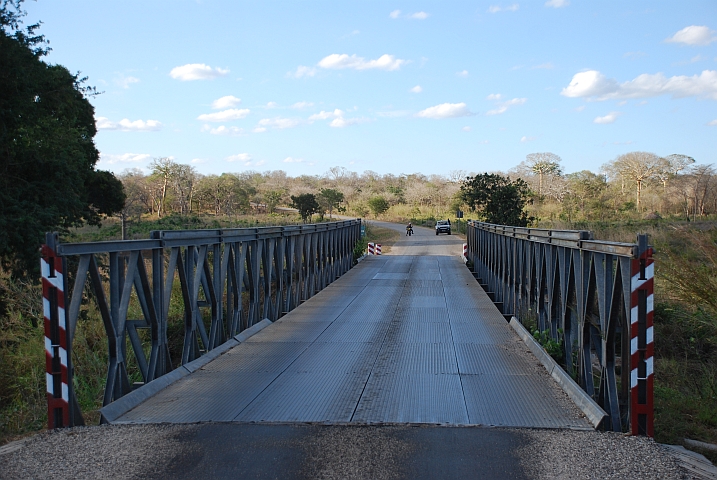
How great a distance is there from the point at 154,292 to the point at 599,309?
4.49m

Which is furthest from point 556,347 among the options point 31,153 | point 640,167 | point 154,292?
point 640,167

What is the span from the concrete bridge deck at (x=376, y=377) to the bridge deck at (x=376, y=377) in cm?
1

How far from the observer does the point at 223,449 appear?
460cm

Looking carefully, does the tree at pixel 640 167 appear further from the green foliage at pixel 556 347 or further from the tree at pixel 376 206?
the green foliage at pixel 556 347

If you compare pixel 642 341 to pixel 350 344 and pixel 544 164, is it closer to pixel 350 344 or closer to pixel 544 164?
pixel 350 344

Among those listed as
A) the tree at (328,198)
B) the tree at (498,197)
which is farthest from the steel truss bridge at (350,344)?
the tree at (328,198)

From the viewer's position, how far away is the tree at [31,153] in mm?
16675

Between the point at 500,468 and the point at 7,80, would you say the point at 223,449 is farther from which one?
the point at 7,80

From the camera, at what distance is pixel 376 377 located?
22.2 feet

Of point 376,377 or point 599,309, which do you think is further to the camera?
point 376,377

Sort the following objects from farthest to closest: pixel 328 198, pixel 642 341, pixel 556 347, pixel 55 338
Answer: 1. pixel 328 198
2. pixel 556 347
3. pixel 55 338
4. pixel 642 341

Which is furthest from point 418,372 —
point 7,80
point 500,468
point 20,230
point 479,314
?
point 7,80

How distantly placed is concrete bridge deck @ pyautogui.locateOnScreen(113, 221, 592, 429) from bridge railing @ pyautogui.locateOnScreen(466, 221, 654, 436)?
Answer: 38 centimetres

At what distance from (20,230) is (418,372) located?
44.8ft
